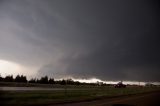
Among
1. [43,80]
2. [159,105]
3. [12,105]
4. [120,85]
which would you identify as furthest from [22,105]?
[120,85]

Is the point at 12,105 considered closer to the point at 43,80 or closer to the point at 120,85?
the point at 43,80

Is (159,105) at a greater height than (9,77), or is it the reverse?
(9,77)

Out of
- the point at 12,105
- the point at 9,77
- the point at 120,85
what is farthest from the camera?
the point at 120,85

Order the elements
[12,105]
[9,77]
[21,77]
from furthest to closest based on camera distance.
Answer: [21,77], [9,77], [12,105]

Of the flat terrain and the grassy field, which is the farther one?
the grassy field

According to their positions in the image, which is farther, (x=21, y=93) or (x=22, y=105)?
(x=21, y=93)

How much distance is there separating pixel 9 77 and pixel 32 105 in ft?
140

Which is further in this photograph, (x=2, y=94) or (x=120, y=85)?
(x=120, y=85)

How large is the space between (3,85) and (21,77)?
106 feet

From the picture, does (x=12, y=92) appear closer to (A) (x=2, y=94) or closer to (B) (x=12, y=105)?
(A) (x=2, y=94)

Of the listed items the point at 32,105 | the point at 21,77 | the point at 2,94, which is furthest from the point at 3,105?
the point at 21,77

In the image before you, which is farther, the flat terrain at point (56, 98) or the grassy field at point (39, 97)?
the grassy field at point (39, 97)

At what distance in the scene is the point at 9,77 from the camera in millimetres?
59562

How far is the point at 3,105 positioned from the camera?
1847 centimetres
